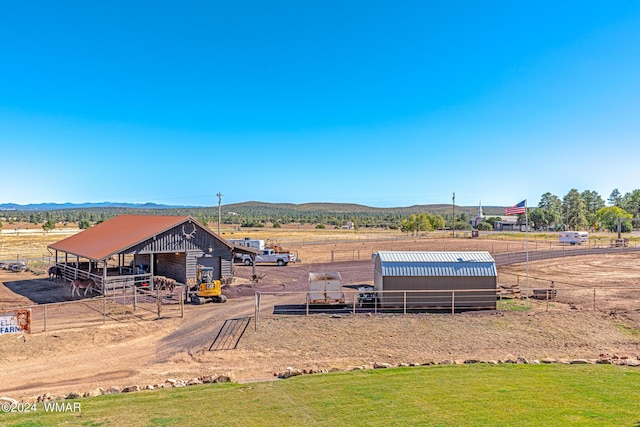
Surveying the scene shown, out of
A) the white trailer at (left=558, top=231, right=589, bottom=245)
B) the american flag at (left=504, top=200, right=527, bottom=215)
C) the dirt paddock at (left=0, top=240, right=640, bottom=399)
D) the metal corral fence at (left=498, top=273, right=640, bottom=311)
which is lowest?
the dirt paddock at (left=0, top=240, right=640, bottom=399)

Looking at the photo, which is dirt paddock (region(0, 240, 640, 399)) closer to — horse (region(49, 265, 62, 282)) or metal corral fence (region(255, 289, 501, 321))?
metal corral fence (region(255, 289, 501, 321))

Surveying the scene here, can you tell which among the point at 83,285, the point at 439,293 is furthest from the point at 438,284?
the point at 83,285

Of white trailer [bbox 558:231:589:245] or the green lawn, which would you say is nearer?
the green lawn

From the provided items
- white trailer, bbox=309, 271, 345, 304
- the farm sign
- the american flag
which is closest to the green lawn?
the farm sign

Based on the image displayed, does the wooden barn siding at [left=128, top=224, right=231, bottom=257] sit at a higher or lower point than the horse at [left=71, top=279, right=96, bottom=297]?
higher

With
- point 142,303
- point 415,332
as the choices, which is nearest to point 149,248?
point 142,303

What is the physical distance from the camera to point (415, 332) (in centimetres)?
2169

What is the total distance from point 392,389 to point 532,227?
150 metres

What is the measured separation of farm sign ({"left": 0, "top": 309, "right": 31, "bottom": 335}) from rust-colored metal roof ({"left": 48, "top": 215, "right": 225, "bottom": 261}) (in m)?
9.54

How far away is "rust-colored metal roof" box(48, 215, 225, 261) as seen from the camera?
102 ft

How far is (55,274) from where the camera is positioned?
121ft

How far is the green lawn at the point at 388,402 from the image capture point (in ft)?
36.0

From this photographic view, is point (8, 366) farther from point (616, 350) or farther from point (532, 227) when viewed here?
point (532, 227)

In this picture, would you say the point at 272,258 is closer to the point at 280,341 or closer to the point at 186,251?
the point at 186,251
